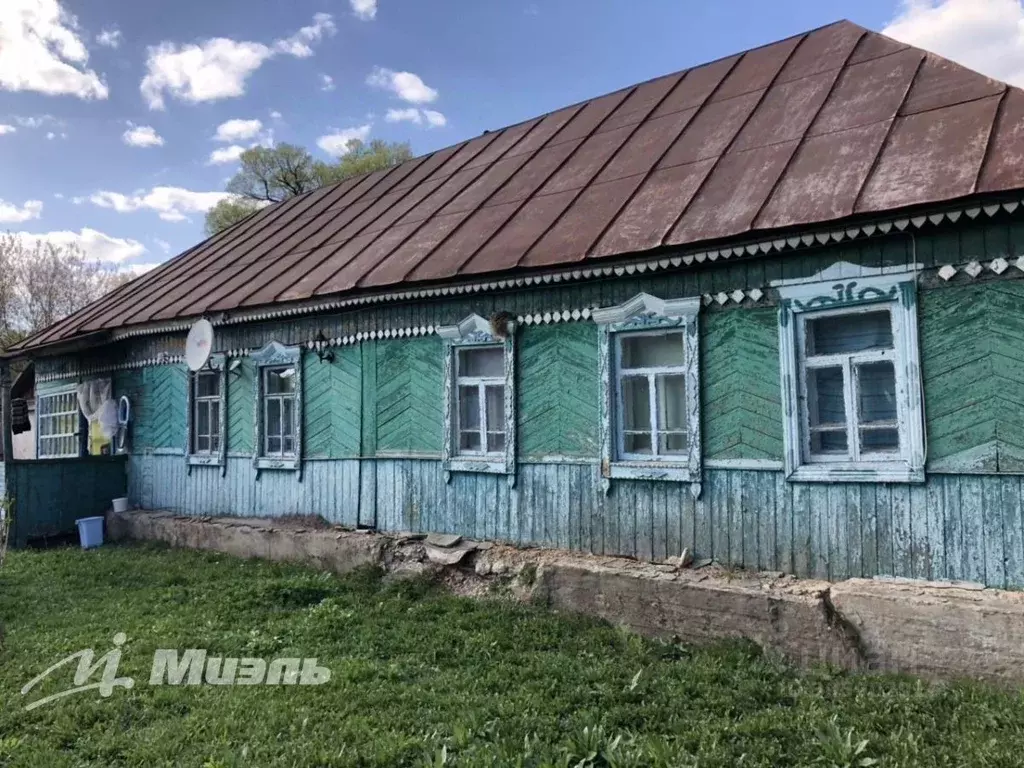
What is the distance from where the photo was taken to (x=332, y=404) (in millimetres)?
9227

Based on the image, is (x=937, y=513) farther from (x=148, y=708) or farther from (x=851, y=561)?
(x=148, y=708)

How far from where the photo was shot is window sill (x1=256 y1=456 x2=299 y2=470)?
9.56m

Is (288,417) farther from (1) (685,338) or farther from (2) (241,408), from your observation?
(1) (685,338)

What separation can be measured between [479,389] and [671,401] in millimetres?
2159

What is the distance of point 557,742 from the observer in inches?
156

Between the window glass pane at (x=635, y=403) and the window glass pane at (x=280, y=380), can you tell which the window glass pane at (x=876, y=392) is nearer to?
the window glass pane at (x=635, y=403)

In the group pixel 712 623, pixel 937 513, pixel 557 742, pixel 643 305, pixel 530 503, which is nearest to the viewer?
pixel 557 742

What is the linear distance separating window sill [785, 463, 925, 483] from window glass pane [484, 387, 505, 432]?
9.86ft

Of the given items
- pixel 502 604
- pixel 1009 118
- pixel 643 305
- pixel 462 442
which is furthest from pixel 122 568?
pixel 1009 118

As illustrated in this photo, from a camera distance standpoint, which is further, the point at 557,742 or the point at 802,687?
the point at 802,687

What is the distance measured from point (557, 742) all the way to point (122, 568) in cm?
678

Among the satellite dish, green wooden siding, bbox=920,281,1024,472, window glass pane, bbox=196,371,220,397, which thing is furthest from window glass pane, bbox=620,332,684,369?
window glass pane, bbox=196,371,220,397

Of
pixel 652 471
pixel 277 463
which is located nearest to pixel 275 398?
pixel 277 463

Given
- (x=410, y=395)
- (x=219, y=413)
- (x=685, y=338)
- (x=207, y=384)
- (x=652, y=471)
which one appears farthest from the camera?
(x=207, y=384)
